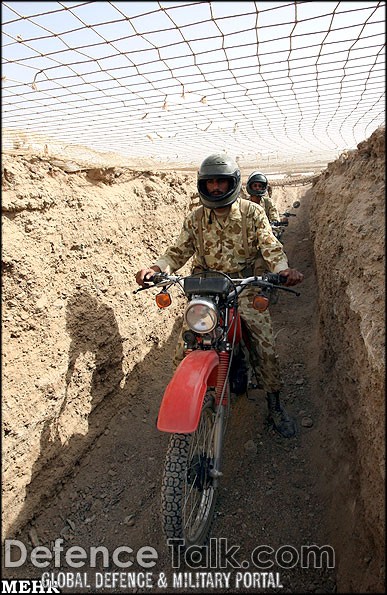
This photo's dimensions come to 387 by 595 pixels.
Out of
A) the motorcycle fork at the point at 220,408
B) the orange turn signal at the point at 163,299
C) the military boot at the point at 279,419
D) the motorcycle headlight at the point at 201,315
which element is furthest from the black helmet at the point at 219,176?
the military boot at the point at 279,419

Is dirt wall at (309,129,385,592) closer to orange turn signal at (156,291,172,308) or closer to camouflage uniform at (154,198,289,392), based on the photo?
camouflage uniform at (154,198,289,392)

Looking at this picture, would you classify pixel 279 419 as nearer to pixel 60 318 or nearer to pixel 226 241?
pixel 226 241

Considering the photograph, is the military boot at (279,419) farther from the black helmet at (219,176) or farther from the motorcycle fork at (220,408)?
the black helmet at (219,176)

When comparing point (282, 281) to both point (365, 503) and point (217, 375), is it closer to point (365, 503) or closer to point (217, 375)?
point (217, 375)

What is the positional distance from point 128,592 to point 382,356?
189 centimetres

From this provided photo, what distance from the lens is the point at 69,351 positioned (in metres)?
2.76

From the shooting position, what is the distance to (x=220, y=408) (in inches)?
90.9

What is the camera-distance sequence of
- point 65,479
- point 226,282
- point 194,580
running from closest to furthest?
point 194,580 → point 226,282 → point 65,479

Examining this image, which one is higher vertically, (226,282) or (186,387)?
(226,282)

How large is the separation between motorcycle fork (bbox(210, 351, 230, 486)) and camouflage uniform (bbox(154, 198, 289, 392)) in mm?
607

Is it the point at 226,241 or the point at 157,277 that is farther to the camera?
the point at 226,241

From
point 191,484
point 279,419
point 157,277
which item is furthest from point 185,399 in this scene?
point 279,419

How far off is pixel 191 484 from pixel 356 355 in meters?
1.28

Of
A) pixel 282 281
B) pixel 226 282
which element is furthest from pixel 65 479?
pixel 282 281
